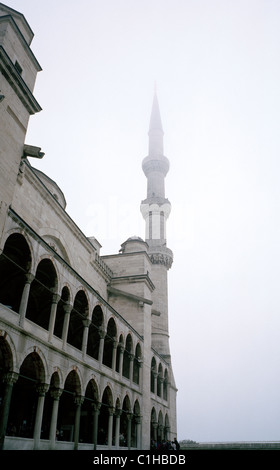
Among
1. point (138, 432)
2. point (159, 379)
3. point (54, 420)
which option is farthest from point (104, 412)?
point (54, 420)

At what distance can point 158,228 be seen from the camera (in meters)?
40.6

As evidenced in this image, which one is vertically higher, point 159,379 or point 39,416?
point 159,379

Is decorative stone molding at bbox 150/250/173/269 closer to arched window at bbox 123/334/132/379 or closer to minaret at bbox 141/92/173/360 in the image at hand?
minaret at bbox 141/92/173/360

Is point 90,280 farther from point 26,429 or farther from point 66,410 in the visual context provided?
point 26,429

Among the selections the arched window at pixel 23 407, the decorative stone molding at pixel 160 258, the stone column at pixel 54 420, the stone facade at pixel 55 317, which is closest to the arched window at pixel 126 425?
the stone facade at pixel 55 317

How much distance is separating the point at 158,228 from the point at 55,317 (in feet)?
80.4

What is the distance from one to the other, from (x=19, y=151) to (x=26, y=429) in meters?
12.6

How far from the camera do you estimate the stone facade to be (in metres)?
12.9

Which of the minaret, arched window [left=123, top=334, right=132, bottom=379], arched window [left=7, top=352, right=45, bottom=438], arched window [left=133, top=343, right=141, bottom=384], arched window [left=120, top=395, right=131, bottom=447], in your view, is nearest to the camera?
arched window [left=7, top=352, right=45, bottom=438]

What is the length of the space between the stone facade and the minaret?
3615mm

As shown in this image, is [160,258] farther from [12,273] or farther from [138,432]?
[12,273]

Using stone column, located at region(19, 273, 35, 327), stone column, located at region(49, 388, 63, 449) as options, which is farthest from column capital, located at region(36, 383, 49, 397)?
stone column, located at region(19, 273, 35, 327)

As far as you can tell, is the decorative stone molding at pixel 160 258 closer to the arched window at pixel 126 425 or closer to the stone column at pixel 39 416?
the arched window at pixel 126 425

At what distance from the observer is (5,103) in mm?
13289
